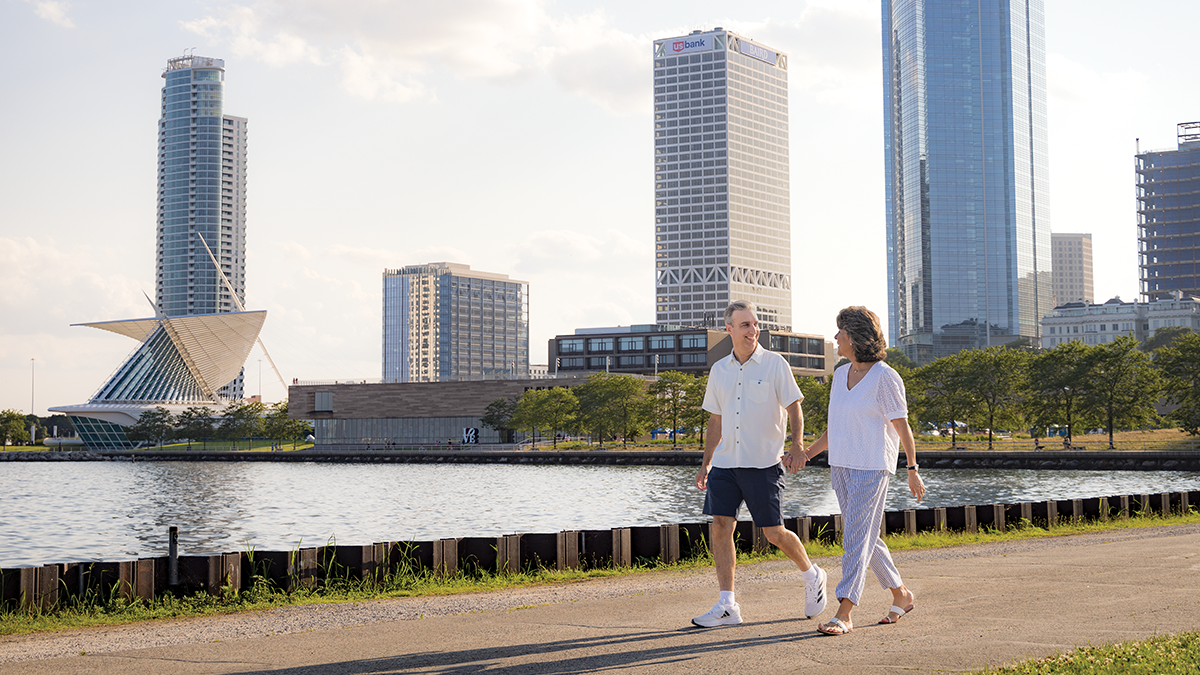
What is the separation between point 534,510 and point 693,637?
38.0 meters

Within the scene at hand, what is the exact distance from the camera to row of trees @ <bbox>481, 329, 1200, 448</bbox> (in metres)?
81.7

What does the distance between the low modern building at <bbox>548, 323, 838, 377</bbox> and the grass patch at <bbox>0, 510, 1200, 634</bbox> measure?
Result: 153115 millimetres

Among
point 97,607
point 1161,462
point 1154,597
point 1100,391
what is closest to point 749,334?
point 1154,597

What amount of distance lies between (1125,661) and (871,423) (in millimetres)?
2510

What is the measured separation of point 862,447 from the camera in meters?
8.40

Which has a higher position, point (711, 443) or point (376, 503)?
point (711, 443)

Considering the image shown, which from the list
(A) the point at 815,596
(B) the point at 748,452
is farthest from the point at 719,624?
(B) the point at 748,452

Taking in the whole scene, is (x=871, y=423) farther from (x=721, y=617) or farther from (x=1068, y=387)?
(x=1068, y=387)

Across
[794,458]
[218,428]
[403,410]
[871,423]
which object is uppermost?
[871,423]

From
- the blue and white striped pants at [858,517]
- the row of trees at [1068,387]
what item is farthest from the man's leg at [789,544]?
the row of trees at [1068,387]

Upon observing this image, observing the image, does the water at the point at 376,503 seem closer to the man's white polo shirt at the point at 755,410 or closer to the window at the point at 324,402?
the man's white polo shirt at the point at 755,410

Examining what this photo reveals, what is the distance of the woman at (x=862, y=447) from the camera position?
8344 millimetres

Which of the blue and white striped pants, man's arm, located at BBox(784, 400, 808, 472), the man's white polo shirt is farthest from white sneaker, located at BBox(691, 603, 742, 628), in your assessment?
man's arm, located at BBox(784, 400, 808, 472)

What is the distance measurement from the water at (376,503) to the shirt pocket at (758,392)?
673 inches
